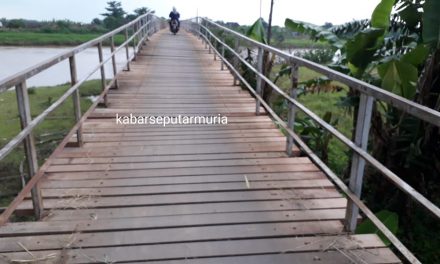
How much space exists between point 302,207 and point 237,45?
4.56m

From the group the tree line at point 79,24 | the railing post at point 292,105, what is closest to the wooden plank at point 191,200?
the railing post at point 292,105

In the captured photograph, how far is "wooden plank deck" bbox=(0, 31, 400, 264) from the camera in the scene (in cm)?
244

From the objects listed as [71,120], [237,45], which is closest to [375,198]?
[237,45]

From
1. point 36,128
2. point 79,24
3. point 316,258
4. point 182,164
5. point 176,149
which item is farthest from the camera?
point 79,24

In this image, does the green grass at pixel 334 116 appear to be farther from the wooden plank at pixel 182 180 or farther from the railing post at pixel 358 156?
the railing post at pixel 358 156

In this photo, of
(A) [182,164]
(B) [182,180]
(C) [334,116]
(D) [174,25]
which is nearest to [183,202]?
(B) [182,180]

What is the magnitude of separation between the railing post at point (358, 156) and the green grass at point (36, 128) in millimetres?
7342

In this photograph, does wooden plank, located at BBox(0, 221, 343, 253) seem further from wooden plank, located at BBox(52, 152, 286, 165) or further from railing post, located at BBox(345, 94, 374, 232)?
wooden plank, located at BBox(52, 152, 286, 165)

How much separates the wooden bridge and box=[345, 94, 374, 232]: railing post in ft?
0.21

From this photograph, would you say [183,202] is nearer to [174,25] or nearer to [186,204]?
[186,204]

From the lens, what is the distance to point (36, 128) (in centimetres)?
1222

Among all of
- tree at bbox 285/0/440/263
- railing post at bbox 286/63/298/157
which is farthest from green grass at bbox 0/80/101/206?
tree at bbox 285/0/440/263

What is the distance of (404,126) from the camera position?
4648 mm

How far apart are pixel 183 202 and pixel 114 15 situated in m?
65.1
